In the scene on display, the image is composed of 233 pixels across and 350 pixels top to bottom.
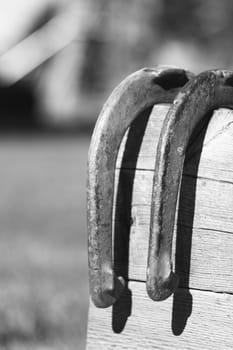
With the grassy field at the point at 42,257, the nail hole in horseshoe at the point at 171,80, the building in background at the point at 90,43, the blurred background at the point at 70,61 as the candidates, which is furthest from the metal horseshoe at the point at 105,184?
the building in background at the point at 90,43

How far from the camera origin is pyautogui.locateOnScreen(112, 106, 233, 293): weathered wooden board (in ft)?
5.85

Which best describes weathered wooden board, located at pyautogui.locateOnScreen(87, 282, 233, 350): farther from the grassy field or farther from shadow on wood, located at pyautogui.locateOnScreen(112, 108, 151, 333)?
the grassy field

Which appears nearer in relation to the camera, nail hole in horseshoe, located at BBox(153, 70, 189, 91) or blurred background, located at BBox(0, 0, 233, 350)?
nail hole in horseshoe, located at BBox(153, 70, 189, 91)

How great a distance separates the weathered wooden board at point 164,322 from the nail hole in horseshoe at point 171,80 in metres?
0.44

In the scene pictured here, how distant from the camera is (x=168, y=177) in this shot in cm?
169

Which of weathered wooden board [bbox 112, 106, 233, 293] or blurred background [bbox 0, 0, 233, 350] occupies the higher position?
weathered wooden board [bbox 112, 106, 233, 293]

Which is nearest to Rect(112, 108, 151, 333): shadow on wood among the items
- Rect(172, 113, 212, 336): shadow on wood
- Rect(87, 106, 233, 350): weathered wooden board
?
Rect(87, 106, 233, 350): weathered wooden board

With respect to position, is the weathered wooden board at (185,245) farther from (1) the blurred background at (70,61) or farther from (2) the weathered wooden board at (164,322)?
(1) the blurred background at (70,61)

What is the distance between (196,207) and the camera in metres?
1.81

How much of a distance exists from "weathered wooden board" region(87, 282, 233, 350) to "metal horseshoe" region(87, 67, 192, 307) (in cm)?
10

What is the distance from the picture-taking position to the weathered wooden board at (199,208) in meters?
1.78

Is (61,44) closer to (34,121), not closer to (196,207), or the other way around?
(34,121)

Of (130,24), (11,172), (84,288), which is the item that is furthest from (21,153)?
(84,288)

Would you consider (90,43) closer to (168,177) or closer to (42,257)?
(42,257)
